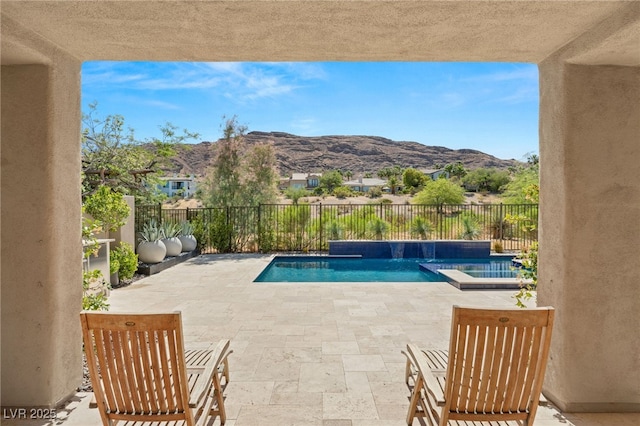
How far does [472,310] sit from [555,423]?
4.60 ft

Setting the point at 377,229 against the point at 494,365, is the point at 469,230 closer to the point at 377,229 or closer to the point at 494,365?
the point at 377,229

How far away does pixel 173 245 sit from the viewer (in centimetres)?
951

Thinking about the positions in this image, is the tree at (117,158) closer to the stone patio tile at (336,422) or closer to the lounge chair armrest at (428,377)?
the stone patio tile at (336,422)

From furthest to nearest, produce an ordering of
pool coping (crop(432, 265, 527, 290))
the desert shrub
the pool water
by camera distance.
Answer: the desert shrub, the pool water, pool coping (crop(432, 265, 527, 290))

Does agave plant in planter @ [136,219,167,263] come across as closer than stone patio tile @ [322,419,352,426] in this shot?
No

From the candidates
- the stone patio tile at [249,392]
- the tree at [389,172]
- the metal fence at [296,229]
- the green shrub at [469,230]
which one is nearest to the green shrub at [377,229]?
the metal fence at [296,229]

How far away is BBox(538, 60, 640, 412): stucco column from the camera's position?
265 cm

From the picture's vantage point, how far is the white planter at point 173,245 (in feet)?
31.0

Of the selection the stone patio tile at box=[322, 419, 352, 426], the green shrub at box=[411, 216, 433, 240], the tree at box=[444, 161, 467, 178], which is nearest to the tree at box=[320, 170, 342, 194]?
the tree at box=[444, 161, 467, 178]

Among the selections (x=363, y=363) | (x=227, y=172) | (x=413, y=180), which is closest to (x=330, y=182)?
(x=413, y=180)

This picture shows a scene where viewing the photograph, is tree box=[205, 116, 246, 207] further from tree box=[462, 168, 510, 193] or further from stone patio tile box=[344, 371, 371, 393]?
tree box=[462, 168, 510, 193]

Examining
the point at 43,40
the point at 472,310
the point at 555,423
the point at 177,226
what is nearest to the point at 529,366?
the point at 472,310

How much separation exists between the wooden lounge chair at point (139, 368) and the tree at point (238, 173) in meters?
10.9

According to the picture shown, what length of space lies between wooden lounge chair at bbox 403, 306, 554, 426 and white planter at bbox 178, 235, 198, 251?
9512 millimetres
